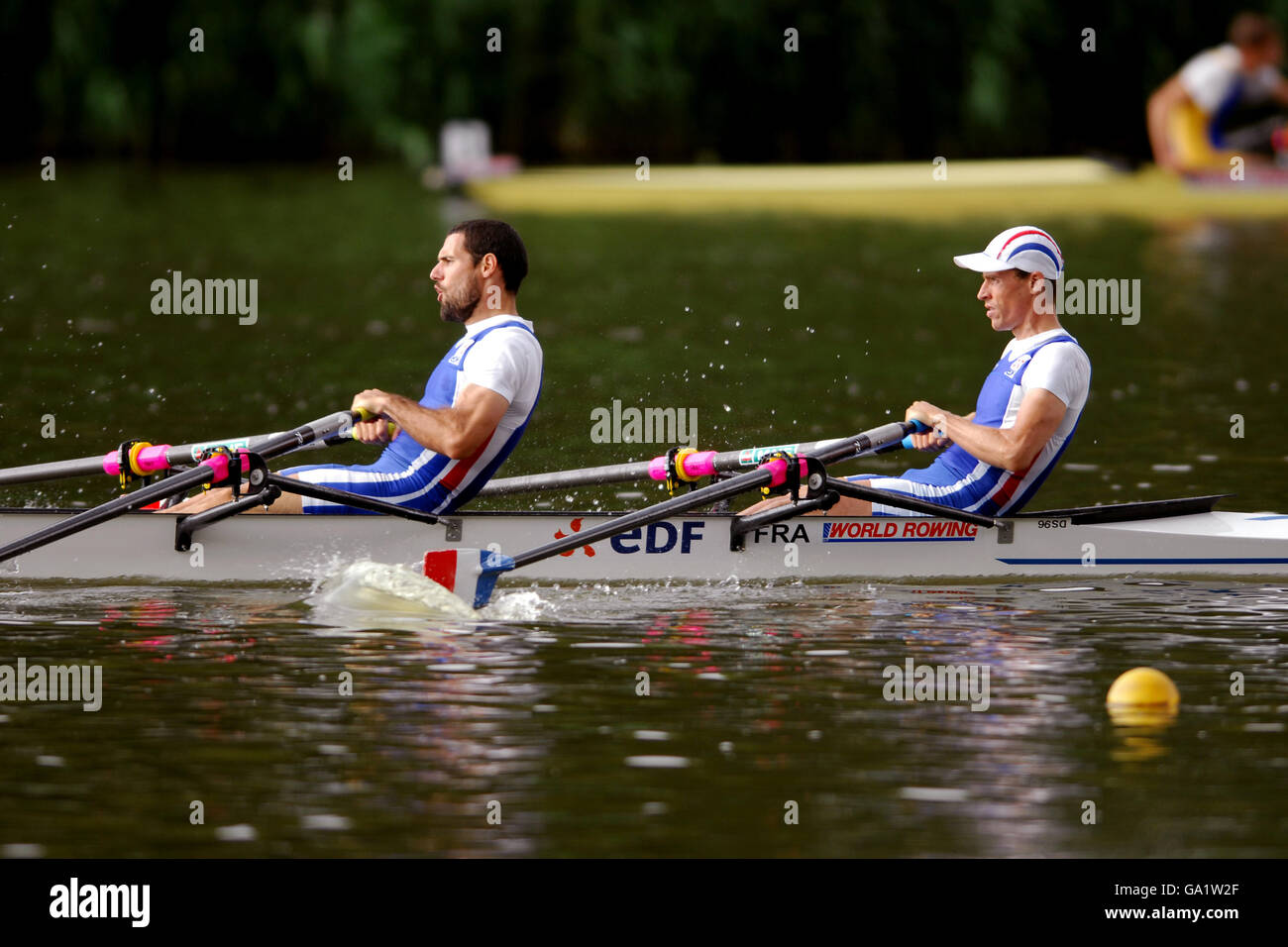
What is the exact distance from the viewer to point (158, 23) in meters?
38.3

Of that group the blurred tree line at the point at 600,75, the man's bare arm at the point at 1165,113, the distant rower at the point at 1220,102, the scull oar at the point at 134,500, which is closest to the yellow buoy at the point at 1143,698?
the scull oar at the point at 134,500

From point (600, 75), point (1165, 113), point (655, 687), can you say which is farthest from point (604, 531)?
point (600, 75)

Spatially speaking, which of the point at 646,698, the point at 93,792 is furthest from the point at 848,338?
the point at 93,792

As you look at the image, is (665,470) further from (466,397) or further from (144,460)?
(144,460)

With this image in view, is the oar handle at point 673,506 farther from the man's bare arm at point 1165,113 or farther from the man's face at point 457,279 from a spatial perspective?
the man's bare arm at point 1165,113

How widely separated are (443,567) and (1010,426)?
2734 mm

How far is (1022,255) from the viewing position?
9844 millimetres

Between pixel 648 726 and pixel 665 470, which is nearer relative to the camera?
pixel 648 726

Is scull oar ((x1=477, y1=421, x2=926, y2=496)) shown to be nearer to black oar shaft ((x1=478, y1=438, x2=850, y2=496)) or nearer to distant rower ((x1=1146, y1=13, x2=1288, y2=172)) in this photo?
black oar shaft ((x1=478, y1=438, x2=850, y2=496))

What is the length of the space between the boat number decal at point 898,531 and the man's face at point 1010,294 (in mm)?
1041

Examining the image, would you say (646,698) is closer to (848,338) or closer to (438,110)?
(848,338)

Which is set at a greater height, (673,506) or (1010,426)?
(1010,426)
